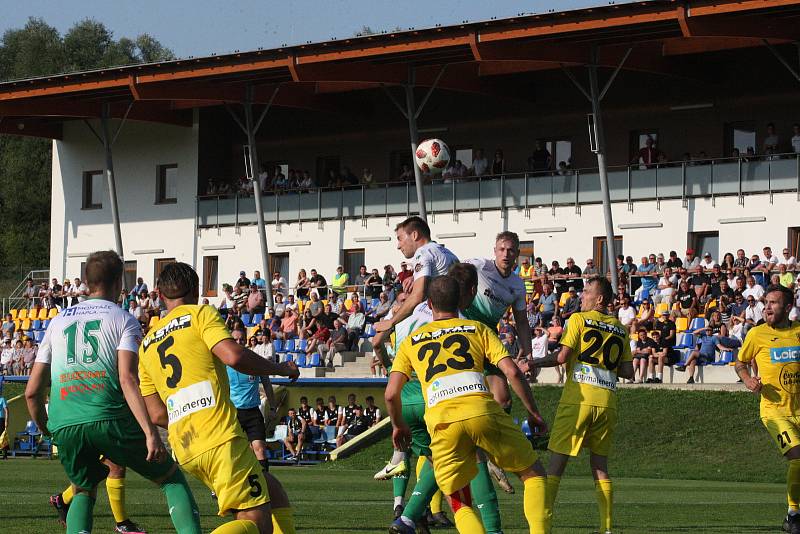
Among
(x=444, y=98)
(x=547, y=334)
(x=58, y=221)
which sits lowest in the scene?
(x=547, y=334)

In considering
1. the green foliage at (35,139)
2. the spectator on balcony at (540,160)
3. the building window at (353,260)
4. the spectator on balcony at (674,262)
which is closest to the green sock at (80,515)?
the spectator on balcony at (674,262)

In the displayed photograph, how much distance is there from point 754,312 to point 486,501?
18284 millimetres

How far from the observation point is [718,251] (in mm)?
35188

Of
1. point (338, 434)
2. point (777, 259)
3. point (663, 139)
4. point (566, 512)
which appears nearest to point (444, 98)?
point (663, 139)

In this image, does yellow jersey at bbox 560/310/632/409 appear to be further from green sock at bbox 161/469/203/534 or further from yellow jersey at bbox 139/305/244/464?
yellow jersey at bbox 139/305/244/464

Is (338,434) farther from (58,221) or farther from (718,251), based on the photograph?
(58,221)

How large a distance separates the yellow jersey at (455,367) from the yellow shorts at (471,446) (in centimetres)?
6

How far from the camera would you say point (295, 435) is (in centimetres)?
2639

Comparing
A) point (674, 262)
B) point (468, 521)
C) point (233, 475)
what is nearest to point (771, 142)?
point (674, 262)

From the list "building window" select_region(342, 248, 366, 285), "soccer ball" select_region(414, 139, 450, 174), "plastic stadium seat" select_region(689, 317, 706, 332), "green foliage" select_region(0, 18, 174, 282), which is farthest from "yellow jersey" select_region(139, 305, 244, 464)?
"green foliage" select_region(0, 18, 174, 282)

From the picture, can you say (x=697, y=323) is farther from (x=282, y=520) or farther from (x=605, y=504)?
(x=282, y=520)

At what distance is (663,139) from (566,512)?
26.2m

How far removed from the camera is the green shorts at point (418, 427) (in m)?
10.1

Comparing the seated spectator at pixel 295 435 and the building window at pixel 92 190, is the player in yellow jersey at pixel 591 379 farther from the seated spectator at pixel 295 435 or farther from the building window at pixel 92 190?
the building window at pixel 92 190
